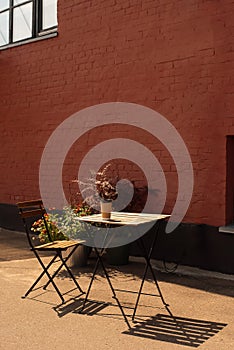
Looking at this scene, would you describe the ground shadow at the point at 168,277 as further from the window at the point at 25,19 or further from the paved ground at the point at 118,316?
the window at the point at 25,19

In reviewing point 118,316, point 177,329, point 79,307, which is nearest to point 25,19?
point 79,307

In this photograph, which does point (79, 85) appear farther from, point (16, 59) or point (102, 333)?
point (102, 333)

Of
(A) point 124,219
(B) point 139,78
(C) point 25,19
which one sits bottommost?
(A) point 124,219

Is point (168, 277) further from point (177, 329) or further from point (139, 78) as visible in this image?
point (139, 78)

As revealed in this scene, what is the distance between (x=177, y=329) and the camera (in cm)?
387

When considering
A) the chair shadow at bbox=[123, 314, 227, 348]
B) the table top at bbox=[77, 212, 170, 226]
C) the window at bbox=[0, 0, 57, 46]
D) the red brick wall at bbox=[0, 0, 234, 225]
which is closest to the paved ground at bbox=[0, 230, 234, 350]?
the chair shadow at bbox=[123, 314, 227, 348]

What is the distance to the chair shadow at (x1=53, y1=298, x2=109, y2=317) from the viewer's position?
426cm

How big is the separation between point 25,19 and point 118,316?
19.8ft

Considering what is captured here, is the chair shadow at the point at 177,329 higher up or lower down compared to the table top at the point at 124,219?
lower down

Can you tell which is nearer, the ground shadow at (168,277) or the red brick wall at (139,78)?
the ground shadow at (168,277)

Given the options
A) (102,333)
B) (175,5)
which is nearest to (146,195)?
(175,5)

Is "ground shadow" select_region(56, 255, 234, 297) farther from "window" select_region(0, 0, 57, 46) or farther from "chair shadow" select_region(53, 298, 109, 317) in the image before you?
"window" select_region(0, 0, 57, 46)

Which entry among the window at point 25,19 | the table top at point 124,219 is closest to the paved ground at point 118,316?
the table top at point 124,219

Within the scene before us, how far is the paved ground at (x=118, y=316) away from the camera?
3.59 metres
